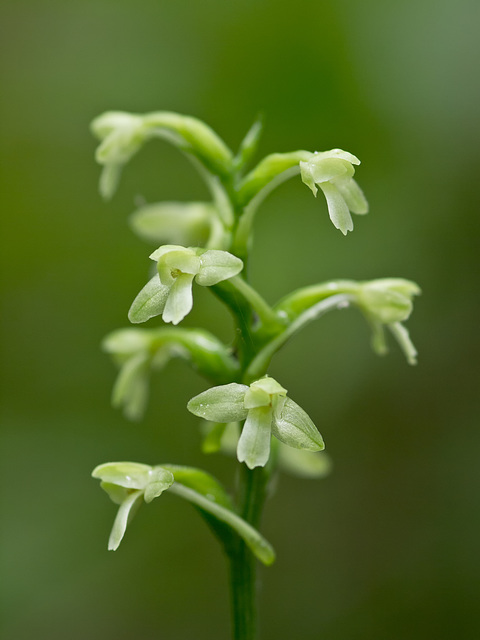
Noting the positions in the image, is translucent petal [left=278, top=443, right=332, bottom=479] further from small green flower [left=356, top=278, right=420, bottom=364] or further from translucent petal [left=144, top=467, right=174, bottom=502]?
translucent petal [left=144, top=467, right=174, bottom=502]

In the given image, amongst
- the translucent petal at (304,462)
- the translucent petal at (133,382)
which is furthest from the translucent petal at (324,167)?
the translucent petal at (304,462)

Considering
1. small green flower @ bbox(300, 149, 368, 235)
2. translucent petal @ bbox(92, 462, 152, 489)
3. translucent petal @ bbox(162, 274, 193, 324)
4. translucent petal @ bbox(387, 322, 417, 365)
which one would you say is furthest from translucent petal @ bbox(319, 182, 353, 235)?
translucent petal @ bbox(92, 462, 152, 489)

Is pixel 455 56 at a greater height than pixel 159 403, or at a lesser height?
greater

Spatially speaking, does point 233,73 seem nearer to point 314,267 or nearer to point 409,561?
point 314,267

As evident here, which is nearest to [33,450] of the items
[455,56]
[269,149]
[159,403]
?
[159,403]

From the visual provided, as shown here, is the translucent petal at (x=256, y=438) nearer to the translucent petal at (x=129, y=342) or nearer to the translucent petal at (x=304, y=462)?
the translucent petal at (x=129, y=342)

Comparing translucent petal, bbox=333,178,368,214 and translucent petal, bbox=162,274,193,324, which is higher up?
translucent petal, bbox=333,178,368,214
